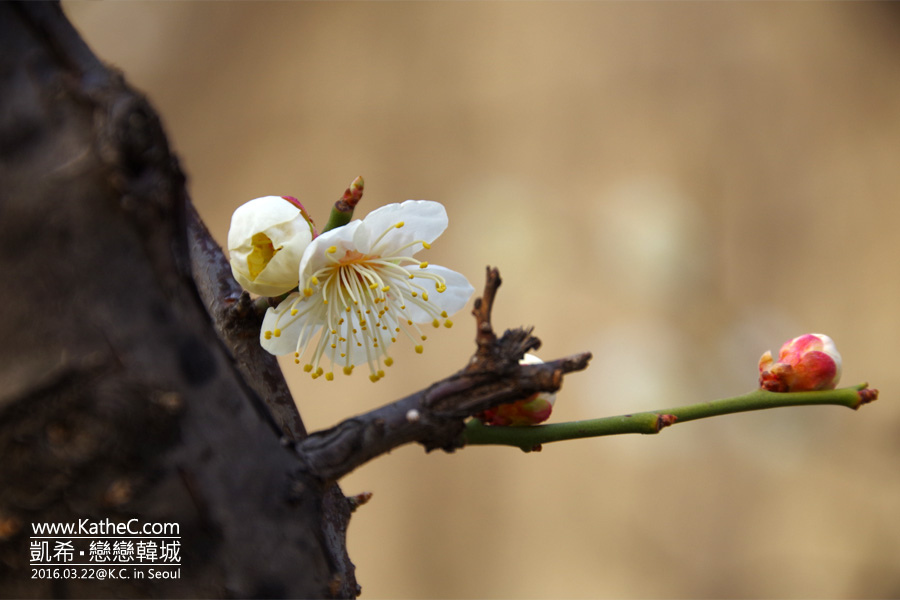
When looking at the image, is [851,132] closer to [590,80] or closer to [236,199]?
[590,80]

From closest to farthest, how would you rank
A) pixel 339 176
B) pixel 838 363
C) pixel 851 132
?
1. pixel 838 363
2. pixel 851 132
3. pixel 339 176

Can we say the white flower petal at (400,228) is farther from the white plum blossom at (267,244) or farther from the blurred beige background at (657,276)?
the blurred beige background at (657,276)

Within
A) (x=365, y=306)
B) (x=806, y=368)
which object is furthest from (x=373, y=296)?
(x=806, y=368)

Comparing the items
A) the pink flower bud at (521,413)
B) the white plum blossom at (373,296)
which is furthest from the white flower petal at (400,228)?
the pink flower bud at (521,413)

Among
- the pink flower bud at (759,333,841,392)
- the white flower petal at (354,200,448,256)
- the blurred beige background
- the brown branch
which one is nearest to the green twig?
the white flower petal at (354,200,448,256)

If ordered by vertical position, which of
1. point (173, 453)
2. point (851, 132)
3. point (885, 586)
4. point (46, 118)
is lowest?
point (885, 586)

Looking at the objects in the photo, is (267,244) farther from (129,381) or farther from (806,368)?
(806,368)

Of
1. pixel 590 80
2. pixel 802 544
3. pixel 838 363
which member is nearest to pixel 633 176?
pixel 590 80
